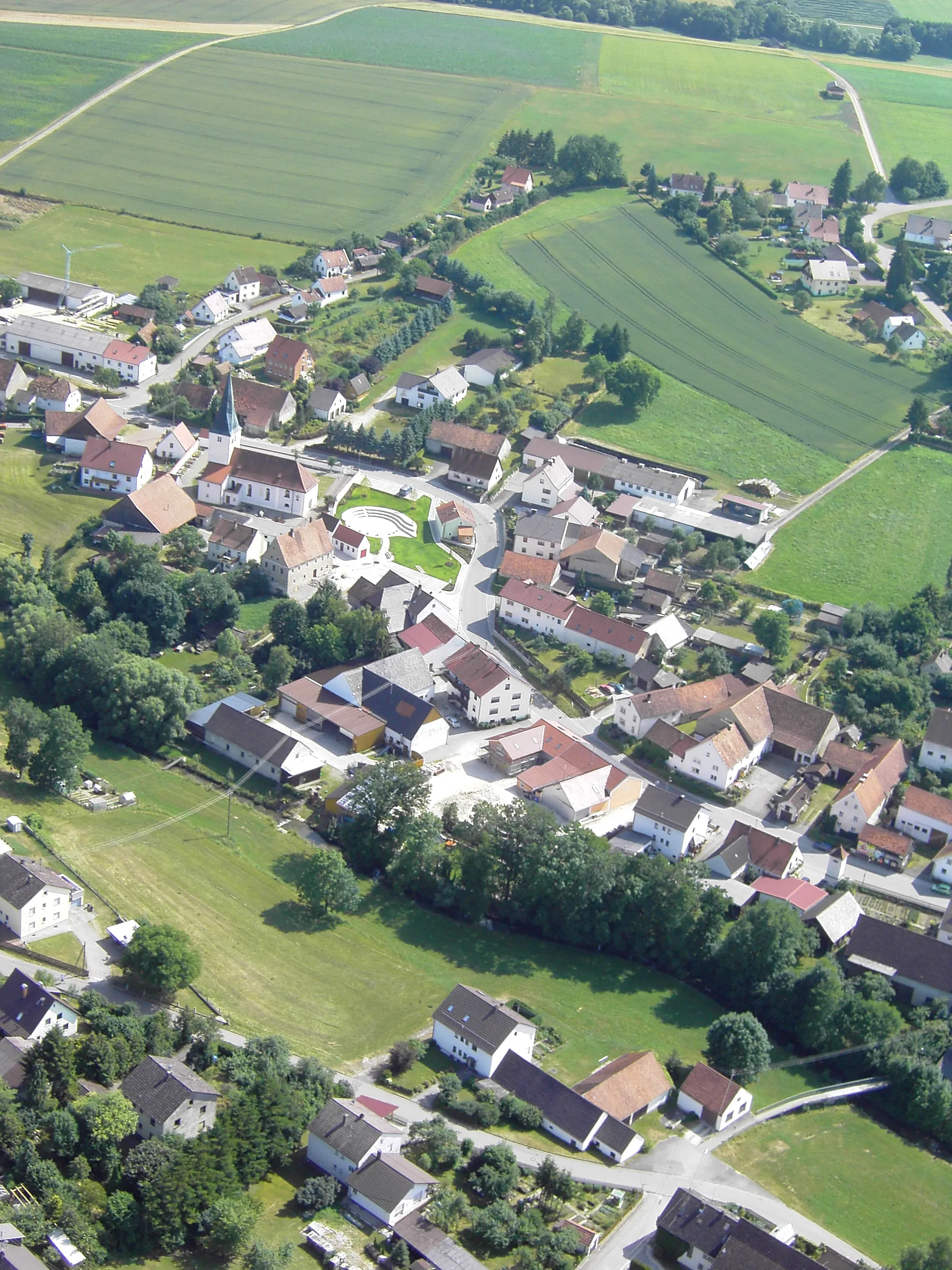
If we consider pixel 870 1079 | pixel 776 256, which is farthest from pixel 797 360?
pixel 870 1079

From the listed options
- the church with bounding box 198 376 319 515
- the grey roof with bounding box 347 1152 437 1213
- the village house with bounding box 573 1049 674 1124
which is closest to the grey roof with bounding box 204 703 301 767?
the church with bounding box 198 376 319 515

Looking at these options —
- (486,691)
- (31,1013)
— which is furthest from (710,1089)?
(486,691)

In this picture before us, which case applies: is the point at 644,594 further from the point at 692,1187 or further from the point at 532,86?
the point at 532,86

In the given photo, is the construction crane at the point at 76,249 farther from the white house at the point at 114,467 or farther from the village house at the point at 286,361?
the white house at the point at 114,467

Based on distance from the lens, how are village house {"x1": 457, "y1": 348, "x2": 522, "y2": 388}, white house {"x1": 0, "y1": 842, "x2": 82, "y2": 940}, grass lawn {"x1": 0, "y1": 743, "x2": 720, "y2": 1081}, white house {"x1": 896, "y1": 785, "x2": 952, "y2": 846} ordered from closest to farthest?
white house {"x1": 0, "y1": 842, "x2": 82, "y2": 940} → grass lawn {"x1": 0, "y1": 743, "x2": 720, "y2": 1081} → white house {"x1": 896, "y1": 785, "x2": 952, "y2": 846} → village house {"x1": 457, "y1": 348, "x2": 522, "y2": 388}

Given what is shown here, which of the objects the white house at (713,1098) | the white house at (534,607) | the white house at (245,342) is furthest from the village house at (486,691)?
the white house at (245,342)

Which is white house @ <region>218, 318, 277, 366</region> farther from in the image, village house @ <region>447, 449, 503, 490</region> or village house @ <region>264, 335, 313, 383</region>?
village house @ <region>447, 449, 503, 490</region>

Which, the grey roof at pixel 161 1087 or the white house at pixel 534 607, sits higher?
the white house at pixel 534 607
